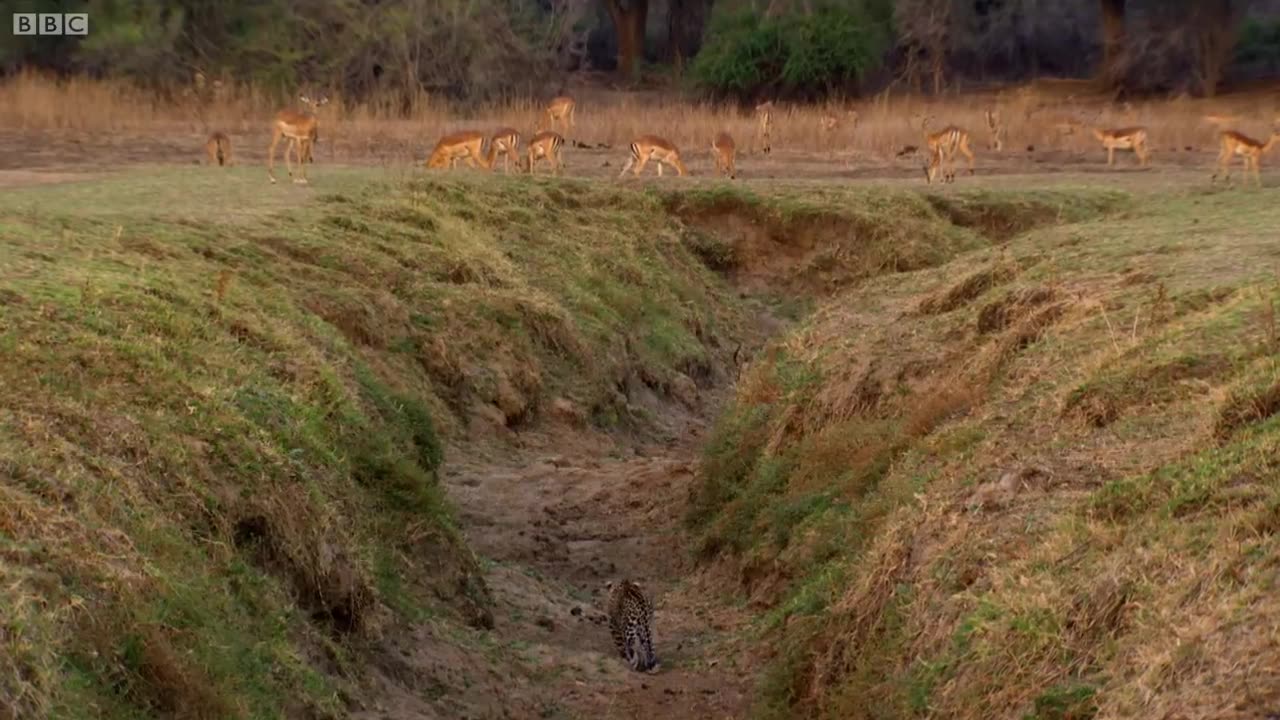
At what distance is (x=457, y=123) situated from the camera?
29438mm

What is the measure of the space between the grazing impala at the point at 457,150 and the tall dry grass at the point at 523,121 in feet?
10.6

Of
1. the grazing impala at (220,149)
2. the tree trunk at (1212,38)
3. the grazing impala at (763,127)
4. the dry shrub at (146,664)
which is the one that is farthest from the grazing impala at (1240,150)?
the dry shrub at (146,664)

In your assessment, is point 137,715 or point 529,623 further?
point 529,623

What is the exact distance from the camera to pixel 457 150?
21.7m

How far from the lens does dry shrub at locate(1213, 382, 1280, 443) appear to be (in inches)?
282

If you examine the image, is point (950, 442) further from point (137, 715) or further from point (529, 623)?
point (137, 715)

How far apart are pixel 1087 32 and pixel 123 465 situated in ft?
136

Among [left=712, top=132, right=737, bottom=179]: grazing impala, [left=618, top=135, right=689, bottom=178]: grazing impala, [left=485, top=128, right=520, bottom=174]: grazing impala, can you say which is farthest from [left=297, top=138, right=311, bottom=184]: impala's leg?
[left=712, top=132, right=737, bottom=179]: grazing impala

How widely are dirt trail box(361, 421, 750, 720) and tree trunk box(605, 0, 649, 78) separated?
31.2m

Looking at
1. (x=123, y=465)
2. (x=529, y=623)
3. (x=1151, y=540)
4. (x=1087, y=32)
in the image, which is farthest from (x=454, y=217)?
(x=1087, y=32)

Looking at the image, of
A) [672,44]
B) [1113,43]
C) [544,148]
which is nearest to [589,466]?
[544,148]

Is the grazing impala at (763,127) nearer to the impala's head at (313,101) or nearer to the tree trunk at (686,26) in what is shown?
the impala's head at (313,101)

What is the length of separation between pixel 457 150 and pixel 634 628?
12.8 meters

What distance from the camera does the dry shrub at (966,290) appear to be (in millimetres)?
12312
